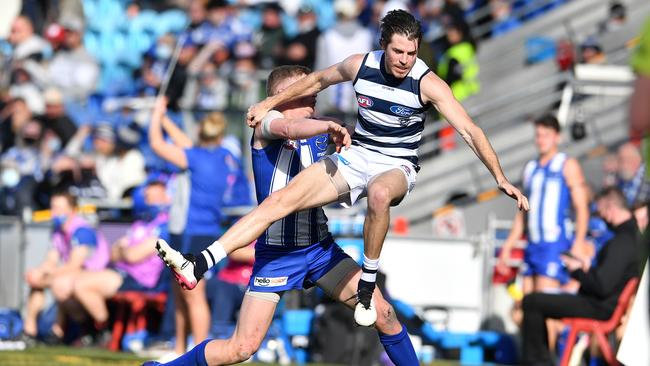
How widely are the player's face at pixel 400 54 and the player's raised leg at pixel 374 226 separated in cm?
59

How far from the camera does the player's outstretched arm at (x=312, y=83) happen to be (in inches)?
295

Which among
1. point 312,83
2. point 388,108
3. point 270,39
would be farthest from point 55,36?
point 388,108

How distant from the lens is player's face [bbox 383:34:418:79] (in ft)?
23.7

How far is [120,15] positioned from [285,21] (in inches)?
139

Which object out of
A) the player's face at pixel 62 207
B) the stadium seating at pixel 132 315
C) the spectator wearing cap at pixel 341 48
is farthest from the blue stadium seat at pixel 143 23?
the stadium seating at pixel 132 315

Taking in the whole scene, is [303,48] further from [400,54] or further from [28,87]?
[400,54]

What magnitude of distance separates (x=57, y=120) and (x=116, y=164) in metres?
2.12

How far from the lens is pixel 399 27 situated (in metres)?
7.27

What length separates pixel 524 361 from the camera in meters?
10.7

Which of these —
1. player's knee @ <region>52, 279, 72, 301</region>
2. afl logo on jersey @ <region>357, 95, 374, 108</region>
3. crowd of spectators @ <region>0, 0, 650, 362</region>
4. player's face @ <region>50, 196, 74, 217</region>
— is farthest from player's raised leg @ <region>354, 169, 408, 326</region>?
player's face @ <region>50, 196, 74, 217</region>

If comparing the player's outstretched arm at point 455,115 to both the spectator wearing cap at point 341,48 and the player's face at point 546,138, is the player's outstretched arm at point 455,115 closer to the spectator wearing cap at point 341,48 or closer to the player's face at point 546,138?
the player's face at point 546,138

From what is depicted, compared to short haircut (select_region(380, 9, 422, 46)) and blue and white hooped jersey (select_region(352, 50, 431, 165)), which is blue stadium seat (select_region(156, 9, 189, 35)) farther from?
short haircut (select_region(380, 9, 422, 46))

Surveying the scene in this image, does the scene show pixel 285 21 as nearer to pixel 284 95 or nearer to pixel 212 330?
pixel 212 330

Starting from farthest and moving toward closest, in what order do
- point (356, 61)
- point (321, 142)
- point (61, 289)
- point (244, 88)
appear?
point (244, 88) → point (61, 289) → point (321, 142) → point (356, 61)
